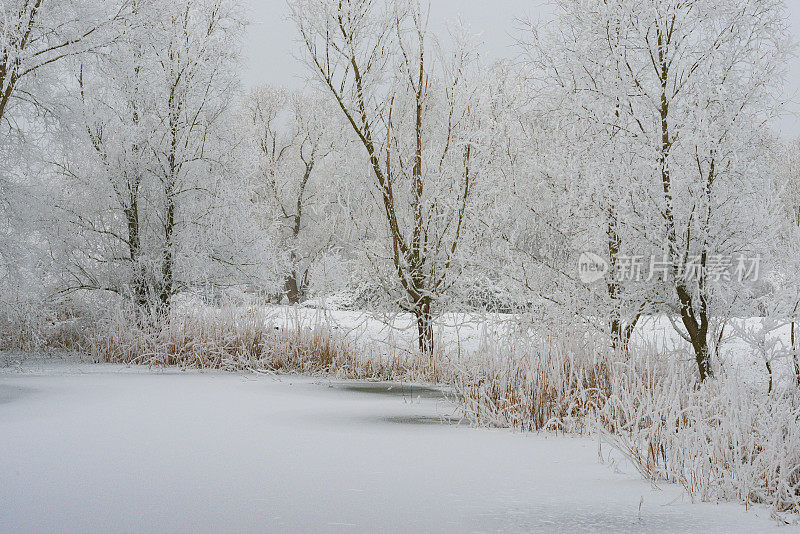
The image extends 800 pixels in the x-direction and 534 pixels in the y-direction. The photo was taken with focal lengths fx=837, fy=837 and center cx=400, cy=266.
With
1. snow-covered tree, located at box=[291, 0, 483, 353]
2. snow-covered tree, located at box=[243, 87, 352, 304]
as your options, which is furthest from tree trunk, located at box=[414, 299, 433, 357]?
snow-covered tree, located at box=[243, 87, 352, 304]

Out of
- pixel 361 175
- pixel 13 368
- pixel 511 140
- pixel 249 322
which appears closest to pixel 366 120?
pixel 361 175

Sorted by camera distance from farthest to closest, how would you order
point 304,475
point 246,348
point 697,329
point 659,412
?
1. point 246,348
2. point 697,329
3. point 659,412
4. point 304,475

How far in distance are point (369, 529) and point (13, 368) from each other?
29.8 feet

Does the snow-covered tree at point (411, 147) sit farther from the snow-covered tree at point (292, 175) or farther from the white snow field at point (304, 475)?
the snow-covered tree at point (292, 175)

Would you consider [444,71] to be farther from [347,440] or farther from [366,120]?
[347,440]

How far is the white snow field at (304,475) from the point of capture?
4.11 meters

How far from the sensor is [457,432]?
22.7 feet

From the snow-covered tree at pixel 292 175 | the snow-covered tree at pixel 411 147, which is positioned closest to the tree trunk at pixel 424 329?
the snow-covered tree at pixel 411 147

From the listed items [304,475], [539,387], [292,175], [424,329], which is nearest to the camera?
[304,475]

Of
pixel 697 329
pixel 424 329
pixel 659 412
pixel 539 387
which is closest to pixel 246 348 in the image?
pixel 424 329

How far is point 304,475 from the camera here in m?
5.07

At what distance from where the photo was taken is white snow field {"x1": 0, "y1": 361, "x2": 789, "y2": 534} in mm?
4105

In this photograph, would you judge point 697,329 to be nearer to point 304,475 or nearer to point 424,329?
point 304,475

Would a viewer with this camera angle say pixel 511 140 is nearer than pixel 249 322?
Yes
